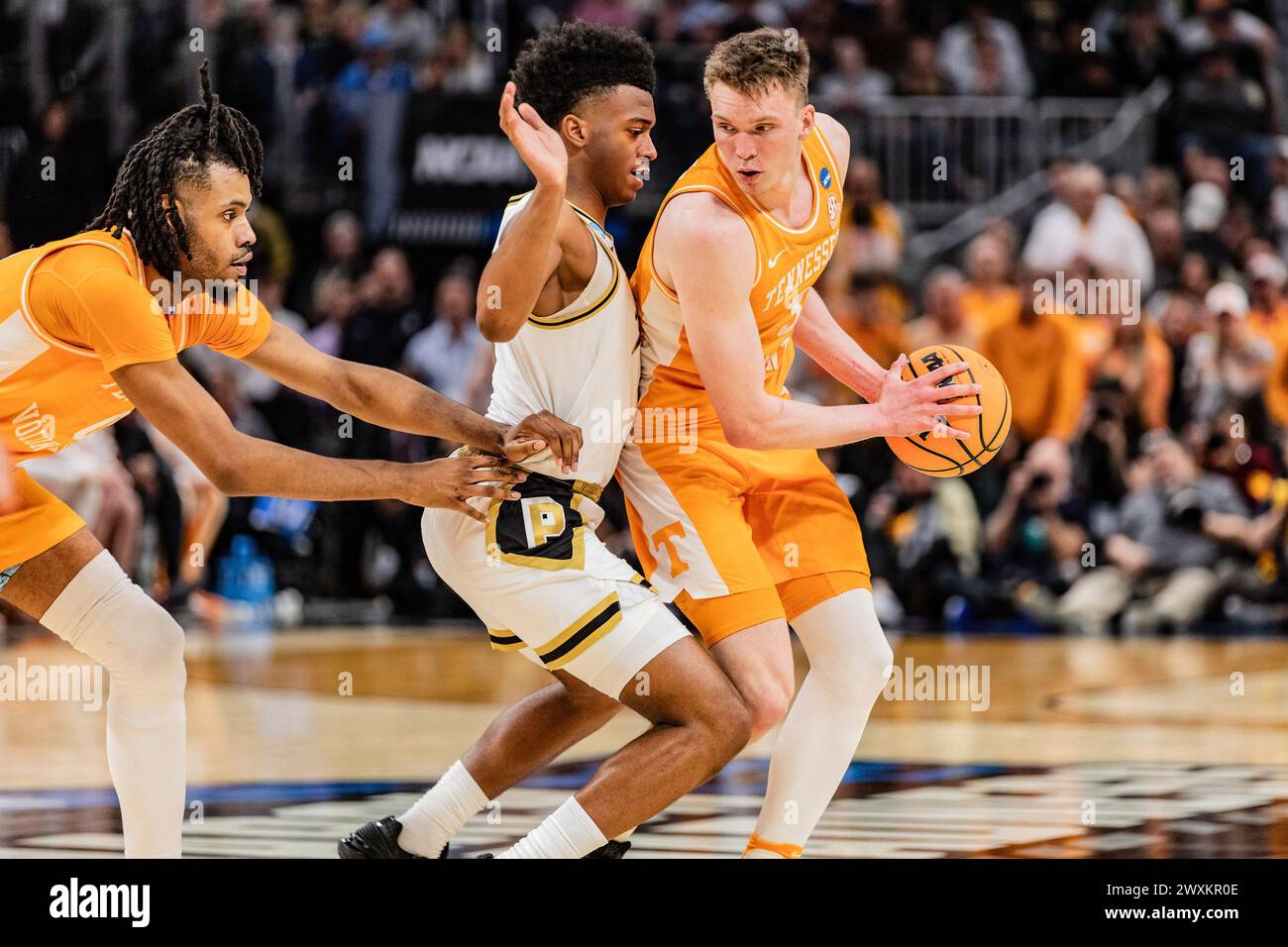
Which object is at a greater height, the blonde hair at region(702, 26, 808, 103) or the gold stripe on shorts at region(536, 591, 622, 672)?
the blonde hair at region(702, 26, 808, 103)

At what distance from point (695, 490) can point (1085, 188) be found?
26.5 ft

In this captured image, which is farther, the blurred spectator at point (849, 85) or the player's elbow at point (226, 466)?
the blurred spectator at point (849, 85)

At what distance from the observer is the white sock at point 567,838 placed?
13.8 feet

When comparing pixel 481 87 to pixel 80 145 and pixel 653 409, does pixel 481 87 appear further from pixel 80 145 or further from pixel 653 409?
pixel 653 409

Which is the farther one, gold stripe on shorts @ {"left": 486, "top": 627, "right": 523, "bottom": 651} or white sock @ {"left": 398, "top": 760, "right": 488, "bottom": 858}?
white sock @ {"left": 398, "top": 760, "right": 488, "bottom": 858}

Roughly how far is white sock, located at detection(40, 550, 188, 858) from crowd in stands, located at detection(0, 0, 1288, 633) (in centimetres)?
581

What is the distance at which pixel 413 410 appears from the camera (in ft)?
14.7

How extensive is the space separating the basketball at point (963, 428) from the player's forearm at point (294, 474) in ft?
4.21

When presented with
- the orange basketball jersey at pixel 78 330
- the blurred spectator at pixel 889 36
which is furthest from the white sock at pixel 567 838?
the blurred spectator at pixel 889 36

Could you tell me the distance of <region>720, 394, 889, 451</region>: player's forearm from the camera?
4.43 metres

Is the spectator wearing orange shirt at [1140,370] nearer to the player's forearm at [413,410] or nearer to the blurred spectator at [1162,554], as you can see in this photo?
the blurred spectator at [1162,554]

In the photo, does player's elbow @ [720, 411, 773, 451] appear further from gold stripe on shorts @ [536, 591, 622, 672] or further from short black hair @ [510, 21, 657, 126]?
short black hair @ [510, 21, 657, 126]
